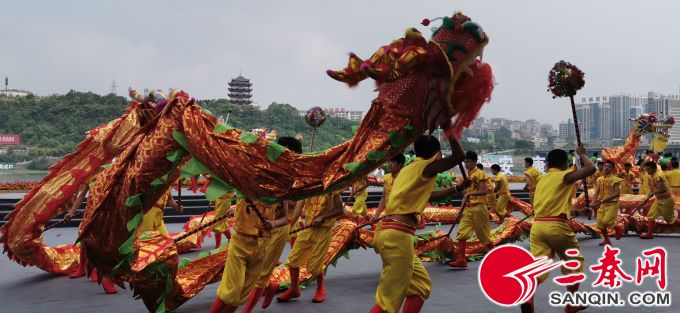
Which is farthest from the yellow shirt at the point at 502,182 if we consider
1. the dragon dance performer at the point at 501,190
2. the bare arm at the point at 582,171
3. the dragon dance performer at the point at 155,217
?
the dragon dance performer at the point at 155,217

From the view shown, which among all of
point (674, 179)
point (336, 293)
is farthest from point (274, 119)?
point (336, 293)

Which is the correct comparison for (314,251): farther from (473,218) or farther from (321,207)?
(473,218)

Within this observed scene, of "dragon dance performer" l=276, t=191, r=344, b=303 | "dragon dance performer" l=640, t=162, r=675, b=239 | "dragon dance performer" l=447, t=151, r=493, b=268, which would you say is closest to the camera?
"dragon dance performer" l=276, t=191, r=344, b=303

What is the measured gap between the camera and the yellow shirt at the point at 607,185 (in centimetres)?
996

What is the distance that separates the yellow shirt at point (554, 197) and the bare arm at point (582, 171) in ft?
0.32

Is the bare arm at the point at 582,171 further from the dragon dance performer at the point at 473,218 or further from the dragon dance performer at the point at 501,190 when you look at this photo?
the dragon dance performer at the point at 501,190

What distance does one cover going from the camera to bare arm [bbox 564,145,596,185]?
16.5ft

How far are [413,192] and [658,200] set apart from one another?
8407 mm

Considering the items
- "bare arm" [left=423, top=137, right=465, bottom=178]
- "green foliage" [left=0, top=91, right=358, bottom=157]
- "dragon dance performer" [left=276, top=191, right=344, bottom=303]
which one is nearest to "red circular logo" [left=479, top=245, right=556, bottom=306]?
"bare arm" [left=423, top=137, right=465, bottom=178]

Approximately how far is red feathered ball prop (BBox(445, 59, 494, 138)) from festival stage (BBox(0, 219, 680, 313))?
8.15ft

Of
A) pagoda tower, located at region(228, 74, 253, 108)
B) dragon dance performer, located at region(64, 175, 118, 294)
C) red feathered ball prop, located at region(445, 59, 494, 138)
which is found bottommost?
dragon dance performer, located at region(64, 175, 118, 294)

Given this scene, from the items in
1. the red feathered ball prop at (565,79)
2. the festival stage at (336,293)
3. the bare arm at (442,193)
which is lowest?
the festival stage at (336,293)

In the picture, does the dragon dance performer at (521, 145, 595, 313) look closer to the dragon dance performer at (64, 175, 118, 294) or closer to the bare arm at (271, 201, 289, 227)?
the bare arm at (271, 201, 289, 227)

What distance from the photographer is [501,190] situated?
11.6 metres
